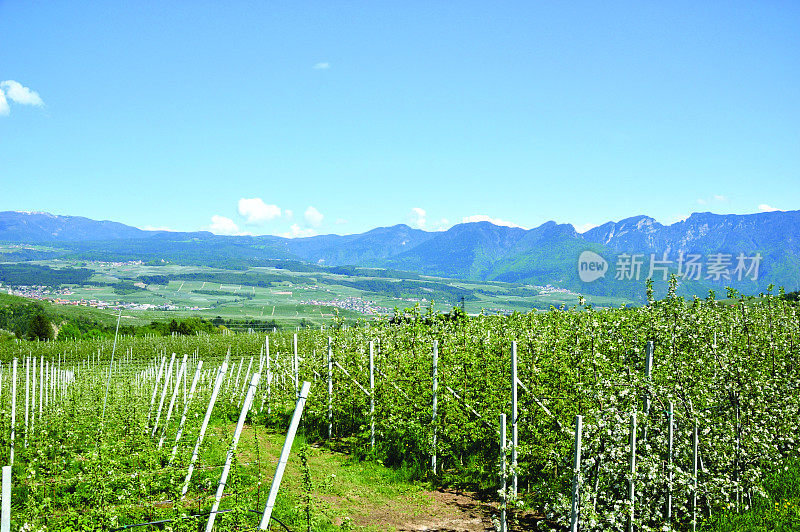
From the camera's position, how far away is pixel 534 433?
27.8ft

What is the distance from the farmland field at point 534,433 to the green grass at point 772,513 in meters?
0.12

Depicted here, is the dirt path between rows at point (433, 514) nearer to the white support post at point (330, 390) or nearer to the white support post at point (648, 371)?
the white support post at point (648, 371)

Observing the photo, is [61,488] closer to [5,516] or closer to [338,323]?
[5,516]

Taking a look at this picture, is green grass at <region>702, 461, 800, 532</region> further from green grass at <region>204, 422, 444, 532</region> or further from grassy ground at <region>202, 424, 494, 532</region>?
green grass at <region>204, 422, 444, 532</region>

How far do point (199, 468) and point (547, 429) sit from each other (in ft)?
18.4

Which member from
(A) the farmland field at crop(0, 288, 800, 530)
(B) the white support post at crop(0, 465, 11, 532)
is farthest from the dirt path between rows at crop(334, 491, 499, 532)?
(B) the white support post at crop(0, 465, 11, 532)

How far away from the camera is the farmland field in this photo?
6.56 m

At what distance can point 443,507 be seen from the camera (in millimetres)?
9141

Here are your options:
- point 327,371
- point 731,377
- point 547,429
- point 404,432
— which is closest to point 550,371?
point 547,429

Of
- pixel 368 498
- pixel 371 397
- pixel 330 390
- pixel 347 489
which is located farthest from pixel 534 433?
pixel 330 390

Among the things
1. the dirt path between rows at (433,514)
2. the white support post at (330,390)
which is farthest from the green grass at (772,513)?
the white support post at (330,390)

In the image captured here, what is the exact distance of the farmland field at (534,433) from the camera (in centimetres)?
656

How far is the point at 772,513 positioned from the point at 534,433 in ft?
12.0

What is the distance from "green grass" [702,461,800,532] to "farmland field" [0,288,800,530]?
0.12 m
